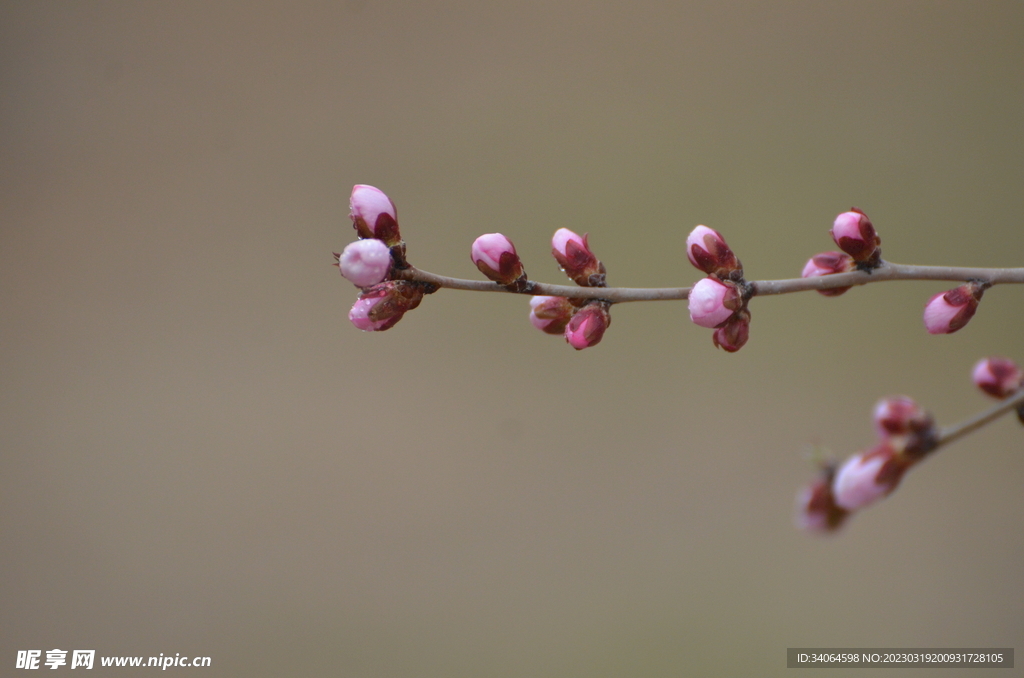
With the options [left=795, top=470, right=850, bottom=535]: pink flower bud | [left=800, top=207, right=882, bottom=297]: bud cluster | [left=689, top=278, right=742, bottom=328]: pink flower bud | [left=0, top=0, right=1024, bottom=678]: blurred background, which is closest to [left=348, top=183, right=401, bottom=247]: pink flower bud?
[left=689, top=278, right=742, bottom=328]: pink flower bud

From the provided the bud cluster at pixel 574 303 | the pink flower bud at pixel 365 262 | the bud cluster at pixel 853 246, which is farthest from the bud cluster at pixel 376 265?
the bud cluster at pixel 853 246

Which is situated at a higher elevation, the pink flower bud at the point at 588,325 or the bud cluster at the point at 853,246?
the bud cluster at the point at 853,246

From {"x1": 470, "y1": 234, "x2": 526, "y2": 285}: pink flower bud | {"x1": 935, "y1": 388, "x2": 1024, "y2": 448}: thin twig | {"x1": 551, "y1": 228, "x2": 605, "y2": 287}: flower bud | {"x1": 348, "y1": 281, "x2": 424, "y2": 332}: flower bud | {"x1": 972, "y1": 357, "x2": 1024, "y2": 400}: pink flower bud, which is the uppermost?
{"x1": 551, "y1": 228, "x2": 605, "y2": 287}: flower bud

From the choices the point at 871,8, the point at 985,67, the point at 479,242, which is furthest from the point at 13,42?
the point at 985,67

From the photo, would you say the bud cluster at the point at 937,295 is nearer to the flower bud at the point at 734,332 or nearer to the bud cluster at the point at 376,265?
the flower bud at the point at 734,332

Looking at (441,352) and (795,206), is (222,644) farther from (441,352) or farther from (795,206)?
(795,206)

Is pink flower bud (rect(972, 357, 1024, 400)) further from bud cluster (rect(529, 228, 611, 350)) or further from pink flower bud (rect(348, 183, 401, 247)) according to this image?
pink flower bud (rect(348, 183, 401, 247))
